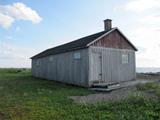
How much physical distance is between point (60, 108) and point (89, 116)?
1845 millimetres

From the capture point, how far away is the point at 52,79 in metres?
22.2

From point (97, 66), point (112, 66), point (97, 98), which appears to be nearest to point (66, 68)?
point (97, 66)

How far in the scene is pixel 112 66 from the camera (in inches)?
683

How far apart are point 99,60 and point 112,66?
1742 millimetres

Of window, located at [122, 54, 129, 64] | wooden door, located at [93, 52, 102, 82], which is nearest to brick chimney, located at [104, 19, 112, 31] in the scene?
window, located at [122, 54, 129, 64]

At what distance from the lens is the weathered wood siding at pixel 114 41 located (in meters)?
16.5

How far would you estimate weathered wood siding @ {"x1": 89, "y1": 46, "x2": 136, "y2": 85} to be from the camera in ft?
51.3

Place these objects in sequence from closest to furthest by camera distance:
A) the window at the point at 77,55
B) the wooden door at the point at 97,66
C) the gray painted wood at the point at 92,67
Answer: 1. the gray painted wood at the point at 92,67
2. the wooden door at the point at 97,66
3. the window at the point at 77,55

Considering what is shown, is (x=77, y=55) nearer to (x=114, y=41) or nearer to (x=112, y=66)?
(x=112, y=66)

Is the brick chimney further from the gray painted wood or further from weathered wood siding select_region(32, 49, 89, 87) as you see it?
weathered wood siding select_region(32, 49, 89, 87)

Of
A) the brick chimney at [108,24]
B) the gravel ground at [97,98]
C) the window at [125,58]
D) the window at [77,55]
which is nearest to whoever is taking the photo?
the gravel ground at [97,98]

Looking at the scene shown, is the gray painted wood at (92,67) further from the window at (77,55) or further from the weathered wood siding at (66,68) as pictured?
the window at (77,55)

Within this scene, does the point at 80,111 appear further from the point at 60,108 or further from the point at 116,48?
the point at 116,48

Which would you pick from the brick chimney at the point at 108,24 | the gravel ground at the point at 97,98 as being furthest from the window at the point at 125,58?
the gravel ground at the point at 97,98
